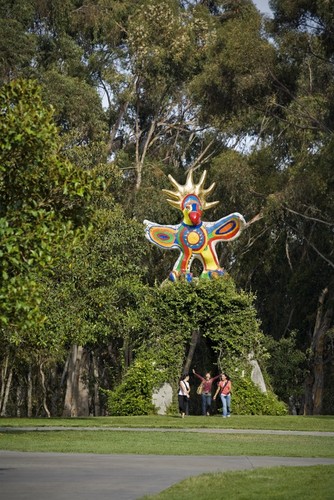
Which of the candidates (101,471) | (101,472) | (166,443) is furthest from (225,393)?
(101,472)

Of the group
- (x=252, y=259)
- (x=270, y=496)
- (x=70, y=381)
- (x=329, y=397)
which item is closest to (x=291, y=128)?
(x=252, y=259)

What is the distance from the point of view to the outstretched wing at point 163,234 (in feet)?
143

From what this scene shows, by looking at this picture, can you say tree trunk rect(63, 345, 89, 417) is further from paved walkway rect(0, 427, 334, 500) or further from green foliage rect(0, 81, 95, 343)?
paved walkway rect(0, 427, 334, 500)

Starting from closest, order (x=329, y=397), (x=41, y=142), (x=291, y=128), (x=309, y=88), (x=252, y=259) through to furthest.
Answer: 1. (x=41, y=142)
2. (x=309, y=88)
3. (x=291, y=128)
4. (x=252, y=259)
5. (x=329, y=397)

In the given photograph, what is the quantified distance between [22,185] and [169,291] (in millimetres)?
18415

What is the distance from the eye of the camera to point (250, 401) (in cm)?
4066

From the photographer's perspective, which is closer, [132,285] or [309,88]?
[132,285]

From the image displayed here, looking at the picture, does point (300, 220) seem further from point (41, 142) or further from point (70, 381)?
point (41, 142)

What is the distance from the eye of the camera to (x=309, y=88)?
173 feet

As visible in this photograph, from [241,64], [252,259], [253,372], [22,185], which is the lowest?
[253,372]

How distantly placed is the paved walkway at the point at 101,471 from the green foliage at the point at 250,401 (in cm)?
2032

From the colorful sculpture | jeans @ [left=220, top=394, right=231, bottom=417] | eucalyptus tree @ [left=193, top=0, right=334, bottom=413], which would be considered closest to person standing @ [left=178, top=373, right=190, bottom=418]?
jeans @ [left=220, top=394, right=231, bottom=417]

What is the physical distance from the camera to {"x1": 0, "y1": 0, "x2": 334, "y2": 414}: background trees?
41719 mm

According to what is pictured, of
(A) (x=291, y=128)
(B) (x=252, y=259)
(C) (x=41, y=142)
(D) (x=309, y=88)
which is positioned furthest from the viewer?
(B) (x=252, y=259)
